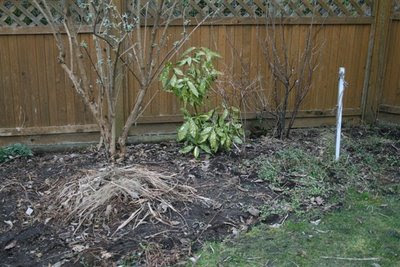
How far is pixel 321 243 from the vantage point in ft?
10.2

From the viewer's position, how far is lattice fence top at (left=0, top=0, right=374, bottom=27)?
4391mm

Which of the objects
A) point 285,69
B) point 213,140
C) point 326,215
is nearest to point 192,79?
point 213,140

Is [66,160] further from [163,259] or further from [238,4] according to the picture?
[238,4]

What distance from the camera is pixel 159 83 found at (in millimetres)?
4914

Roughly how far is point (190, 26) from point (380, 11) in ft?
Answer: 7.42

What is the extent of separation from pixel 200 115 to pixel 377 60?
7.97 ft

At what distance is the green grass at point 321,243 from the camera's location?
2.90 metres

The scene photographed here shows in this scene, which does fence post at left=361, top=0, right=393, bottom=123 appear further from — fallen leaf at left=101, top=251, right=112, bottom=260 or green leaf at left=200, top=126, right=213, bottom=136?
fallen leaf at left=101, top=251, right=112, bottom=260

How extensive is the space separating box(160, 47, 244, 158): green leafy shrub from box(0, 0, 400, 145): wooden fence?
55 centimetres

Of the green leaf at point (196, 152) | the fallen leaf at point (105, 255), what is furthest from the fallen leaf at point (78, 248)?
the green leaf at point (196, 152)

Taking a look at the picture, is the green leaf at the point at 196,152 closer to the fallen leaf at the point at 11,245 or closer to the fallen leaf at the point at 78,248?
the fallen leaf at the point at 78,248

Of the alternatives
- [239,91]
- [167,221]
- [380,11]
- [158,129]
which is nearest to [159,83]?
[158,129]

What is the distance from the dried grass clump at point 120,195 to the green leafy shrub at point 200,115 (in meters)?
0.74

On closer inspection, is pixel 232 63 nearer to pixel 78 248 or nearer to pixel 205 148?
pixel 205 148
